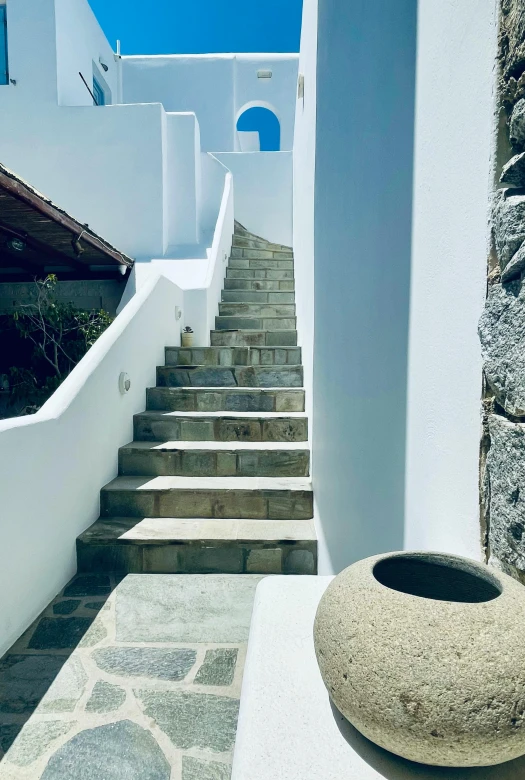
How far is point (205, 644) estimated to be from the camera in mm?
2213

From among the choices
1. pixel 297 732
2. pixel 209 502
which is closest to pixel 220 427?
pixel 209 502

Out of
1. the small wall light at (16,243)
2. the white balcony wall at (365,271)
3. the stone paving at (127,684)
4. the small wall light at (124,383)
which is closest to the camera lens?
the white balcony wall at (365,271)

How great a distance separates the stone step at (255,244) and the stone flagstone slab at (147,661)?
685cm

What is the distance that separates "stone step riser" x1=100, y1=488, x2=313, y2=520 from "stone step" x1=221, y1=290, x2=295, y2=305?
360cm

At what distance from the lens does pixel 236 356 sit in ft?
16.1

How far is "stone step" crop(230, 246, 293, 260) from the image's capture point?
7.71m

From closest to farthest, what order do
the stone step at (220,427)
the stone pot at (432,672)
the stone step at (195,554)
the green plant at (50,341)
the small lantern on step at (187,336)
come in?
the stone pot at (432,672)
the stone step at (195,554)
the stone step at (220,427)
the small lantern on step at (187,336)
the green plant at (50,341)

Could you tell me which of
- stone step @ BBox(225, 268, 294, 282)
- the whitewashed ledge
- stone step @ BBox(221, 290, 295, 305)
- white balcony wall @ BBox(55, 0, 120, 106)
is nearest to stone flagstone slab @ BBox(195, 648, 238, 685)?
the whitewashed ledge

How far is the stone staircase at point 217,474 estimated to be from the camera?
2926 millimetres

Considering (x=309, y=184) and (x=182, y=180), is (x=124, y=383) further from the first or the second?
(x=182, y=180)

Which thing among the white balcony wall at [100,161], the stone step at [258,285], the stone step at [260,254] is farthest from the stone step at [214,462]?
the stone step at [260,254]

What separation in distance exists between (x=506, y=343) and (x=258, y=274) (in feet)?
21.3

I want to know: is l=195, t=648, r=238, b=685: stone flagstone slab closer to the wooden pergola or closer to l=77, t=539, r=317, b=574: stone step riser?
l=77, t=539, r=317, b=574: stone step riser

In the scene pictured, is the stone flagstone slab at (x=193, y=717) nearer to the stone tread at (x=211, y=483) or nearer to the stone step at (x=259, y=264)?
the stone tread at (x=211, y=483)
